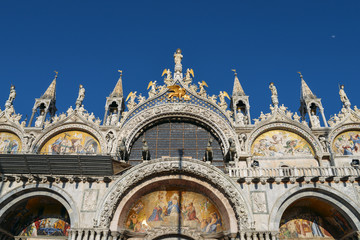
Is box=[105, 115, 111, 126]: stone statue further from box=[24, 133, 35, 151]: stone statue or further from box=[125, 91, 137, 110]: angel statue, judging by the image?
box=[24, 133, 35, 151]: stone statue

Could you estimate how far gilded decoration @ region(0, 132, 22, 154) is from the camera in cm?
1828

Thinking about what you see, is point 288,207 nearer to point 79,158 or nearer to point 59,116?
point 79,158

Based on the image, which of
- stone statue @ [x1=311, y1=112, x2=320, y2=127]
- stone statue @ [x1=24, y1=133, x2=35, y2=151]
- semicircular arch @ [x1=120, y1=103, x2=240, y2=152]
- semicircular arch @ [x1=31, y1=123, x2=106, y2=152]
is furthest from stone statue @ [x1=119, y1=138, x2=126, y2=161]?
stone statue @ [x1=311, y1=112, x2=320, y2=127]

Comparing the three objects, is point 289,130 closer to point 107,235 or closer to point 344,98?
point 344,98

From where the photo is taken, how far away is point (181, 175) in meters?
15.5

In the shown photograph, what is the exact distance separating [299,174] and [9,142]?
1791 centimetres

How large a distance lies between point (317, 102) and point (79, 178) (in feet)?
53.2

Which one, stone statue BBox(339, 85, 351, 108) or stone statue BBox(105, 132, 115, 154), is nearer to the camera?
stone statue BBox(105, 132, 115, 154)

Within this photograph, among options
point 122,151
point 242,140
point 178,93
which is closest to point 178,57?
point 178,93

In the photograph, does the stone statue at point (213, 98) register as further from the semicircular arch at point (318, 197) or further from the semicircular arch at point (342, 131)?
the semicircular arch at point (318, 197)

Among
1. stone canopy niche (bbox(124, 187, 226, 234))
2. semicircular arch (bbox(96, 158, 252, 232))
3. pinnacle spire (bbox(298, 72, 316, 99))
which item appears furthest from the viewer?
pinnacle spire (bbox(298, 72, 316, 99))

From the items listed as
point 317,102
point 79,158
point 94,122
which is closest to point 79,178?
point 79,158

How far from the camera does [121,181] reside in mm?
14844

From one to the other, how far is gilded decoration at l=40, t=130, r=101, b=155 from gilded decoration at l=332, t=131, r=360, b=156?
49.0ft
